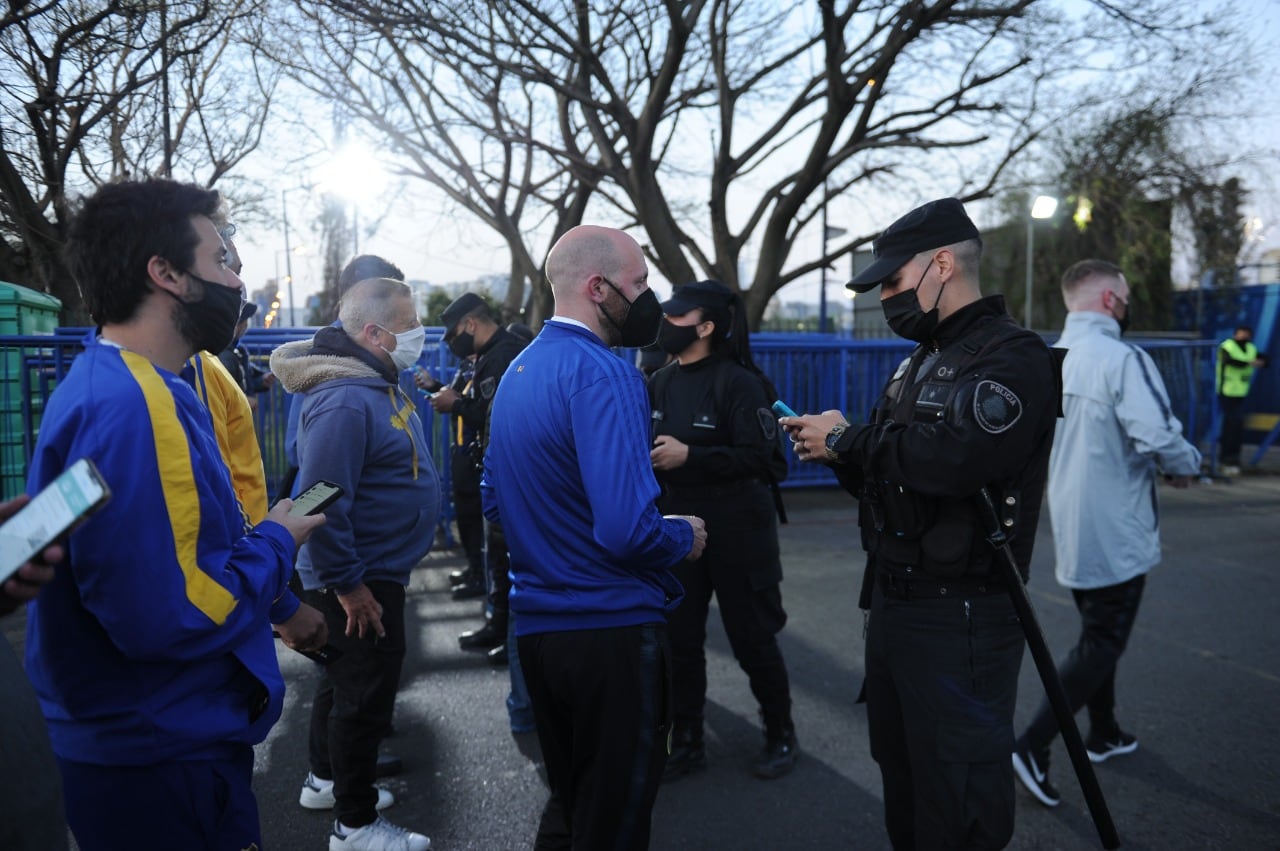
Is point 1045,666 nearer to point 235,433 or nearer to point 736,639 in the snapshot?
point 736,639

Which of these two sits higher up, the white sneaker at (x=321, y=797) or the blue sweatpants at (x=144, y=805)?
the blue sweatpants at (x=144, y=805)

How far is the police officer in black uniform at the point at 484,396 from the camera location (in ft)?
17.5

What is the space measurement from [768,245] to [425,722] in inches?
470

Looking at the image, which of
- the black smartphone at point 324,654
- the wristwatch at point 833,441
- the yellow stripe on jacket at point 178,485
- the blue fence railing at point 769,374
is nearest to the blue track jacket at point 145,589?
the yellow stripe on jacket at point 178,485

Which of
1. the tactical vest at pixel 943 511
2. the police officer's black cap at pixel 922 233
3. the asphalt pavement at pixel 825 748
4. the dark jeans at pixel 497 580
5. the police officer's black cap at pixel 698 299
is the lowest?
the asphalt pavement at pixel 825 748

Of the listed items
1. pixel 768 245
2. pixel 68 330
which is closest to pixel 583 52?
pixel 768 245

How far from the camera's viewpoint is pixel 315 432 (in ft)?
9.96

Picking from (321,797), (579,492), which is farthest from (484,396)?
(579,492)

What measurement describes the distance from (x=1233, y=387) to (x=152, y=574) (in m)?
14.3

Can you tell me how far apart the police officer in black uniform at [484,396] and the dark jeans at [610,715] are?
2.89 m

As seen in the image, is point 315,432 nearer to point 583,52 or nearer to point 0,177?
point 0,177

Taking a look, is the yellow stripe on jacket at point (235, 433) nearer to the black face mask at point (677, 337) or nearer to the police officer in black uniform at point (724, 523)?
the police officer in black uniform at point (724, 523)

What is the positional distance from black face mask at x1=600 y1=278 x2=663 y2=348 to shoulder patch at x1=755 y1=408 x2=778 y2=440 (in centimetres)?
138

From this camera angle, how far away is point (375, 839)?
3152 millimetres
